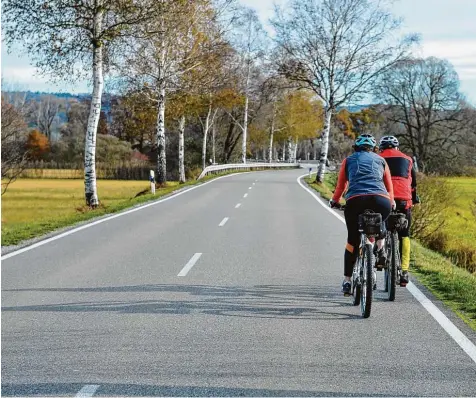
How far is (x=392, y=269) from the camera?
295 inches

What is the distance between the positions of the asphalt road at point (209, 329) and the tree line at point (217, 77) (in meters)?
11.5

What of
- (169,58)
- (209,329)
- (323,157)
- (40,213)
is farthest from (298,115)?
(209,329)

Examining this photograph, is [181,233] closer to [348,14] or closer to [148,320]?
[148,320]

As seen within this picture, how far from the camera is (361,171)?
7.14 m

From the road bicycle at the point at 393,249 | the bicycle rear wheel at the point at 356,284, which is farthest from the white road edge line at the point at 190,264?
the road bicycle at the point at 393,249

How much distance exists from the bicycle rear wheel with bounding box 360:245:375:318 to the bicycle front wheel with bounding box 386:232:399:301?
2.04 ft

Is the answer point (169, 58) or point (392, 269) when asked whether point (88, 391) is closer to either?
point (392, 269)

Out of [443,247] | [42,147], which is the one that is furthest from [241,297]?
[42,147]

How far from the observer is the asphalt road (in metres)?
4.72

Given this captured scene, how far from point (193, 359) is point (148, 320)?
148 cm

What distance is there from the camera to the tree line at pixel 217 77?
21625 millimetres

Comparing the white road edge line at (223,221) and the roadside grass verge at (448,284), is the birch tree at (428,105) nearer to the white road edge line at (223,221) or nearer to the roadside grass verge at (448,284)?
the white road edge line at (223,221)

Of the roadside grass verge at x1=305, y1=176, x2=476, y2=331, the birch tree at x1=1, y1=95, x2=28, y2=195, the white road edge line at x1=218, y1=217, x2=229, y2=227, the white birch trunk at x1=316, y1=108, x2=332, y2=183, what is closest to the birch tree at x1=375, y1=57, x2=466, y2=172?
the white birch trunk at x1=316, y1=108, x2=332, y2=183

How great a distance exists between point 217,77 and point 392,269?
106 ft
